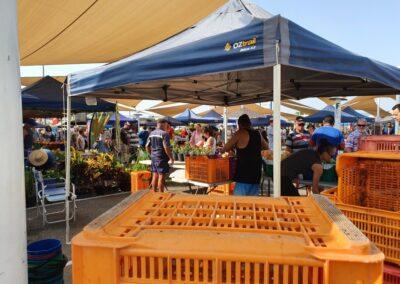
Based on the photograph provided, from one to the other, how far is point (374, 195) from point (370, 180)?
0.12 metres

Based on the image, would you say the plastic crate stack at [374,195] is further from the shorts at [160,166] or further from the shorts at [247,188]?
the shorts at [160,166]

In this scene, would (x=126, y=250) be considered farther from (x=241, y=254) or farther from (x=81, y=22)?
(x=81, y=22)

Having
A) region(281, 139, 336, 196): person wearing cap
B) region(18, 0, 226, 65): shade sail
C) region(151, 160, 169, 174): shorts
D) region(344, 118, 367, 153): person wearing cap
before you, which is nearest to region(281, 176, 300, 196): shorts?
region(281, 139, 336, 196): person wearing cap

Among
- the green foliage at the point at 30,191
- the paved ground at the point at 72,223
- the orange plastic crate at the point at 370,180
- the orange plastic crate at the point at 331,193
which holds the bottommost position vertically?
the paved ground at the point at 72,223

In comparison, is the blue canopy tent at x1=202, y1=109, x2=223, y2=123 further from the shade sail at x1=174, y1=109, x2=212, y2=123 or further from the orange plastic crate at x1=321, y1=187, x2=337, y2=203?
the orange plastic crate at x1=321, y1=187, x2=337, y2=203

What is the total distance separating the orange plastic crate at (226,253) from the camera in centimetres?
100

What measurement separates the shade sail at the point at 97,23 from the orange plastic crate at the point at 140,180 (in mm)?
3110

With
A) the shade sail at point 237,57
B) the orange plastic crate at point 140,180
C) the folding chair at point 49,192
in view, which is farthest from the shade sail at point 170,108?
the shade sail at point 237,57

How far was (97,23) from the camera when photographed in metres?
6.44

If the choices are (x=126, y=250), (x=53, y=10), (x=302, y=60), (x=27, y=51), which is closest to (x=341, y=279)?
(x=126, y=250)

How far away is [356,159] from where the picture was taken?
261 cm

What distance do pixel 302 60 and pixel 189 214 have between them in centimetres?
213

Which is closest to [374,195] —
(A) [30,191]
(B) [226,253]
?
(B) [226,253]

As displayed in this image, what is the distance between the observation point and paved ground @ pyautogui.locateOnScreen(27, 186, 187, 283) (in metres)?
5.07
